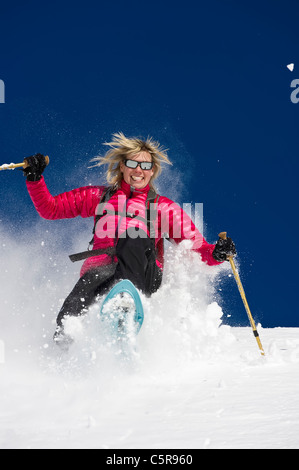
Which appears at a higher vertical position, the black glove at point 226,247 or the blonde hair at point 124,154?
the blonde hair at point 124,154

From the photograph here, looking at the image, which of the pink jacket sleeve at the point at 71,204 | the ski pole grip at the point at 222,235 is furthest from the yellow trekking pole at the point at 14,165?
the ski pole grip at the point at 222,235

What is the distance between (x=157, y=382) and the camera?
3.12 meters

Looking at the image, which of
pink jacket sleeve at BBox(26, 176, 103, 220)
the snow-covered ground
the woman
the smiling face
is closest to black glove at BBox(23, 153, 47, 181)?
the woman

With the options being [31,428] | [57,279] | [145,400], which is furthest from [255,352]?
[57,279]

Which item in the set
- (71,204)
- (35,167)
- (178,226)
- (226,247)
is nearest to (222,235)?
(226,247)

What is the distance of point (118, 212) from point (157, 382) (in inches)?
75.3

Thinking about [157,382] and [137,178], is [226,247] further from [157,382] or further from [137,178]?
[157,382]

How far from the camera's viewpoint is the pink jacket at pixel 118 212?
14.5ft

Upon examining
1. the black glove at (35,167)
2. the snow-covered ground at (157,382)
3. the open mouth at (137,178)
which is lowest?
the snow-covered ground at (157,382)

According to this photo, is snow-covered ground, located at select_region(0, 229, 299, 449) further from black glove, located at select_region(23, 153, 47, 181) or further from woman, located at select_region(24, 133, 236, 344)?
black glove, located at select_region(23, 153, 47, 181)

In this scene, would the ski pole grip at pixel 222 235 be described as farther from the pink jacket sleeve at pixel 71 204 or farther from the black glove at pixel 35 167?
the black glove at pixel 35 167

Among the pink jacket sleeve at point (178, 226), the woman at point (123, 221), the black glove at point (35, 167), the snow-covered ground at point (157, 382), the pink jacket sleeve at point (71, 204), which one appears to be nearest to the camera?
Answer: the snow-covered ground at point (157, 382)

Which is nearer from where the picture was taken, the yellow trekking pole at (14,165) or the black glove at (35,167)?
the yellow trekking pole at (14,165)

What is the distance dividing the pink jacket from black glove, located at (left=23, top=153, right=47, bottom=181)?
9 cm
